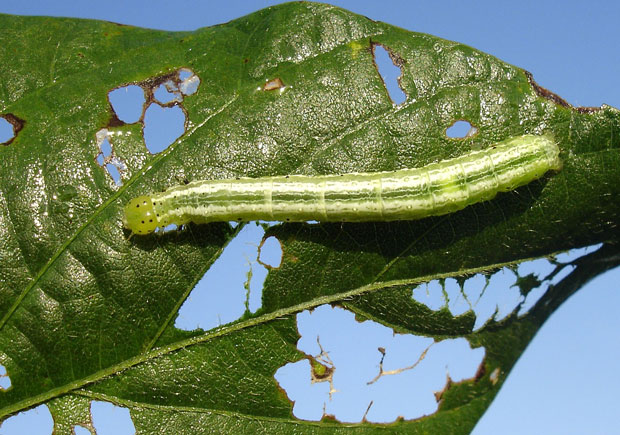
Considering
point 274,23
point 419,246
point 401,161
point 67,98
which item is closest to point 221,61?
point 274,23

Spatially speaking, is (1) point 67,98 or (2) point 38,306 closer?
(2) point 38,306

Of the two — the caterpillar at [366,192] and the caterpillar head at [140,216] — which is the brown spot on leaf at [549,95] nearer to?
the caterpillar at [366,192]

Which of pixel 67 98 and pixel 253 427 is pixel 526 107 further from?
pixel 67 98

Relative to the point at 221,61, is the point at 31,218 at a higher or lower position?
lower

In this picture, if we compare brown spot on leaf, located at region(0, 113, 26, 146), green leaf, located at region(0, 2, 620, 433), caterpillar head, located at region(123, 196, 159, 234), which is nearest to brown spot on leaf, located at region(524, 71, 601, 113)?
→ green leaf, located at region(0, 2, 620, 433)

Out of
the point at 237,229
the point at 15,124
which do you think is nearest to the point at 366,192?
the point at 237,229

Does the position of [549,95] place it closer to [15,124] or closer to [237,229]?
[237,229]

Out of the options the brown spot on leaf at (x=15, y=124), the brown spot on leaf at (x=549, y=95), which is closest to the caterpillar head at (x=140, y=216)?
the brown spot on leaf at (x=15, y=124)

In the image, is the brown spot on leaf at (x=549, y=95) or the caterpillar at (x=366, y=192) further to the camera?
the brown spot on leaf at (x=549, y=95)
